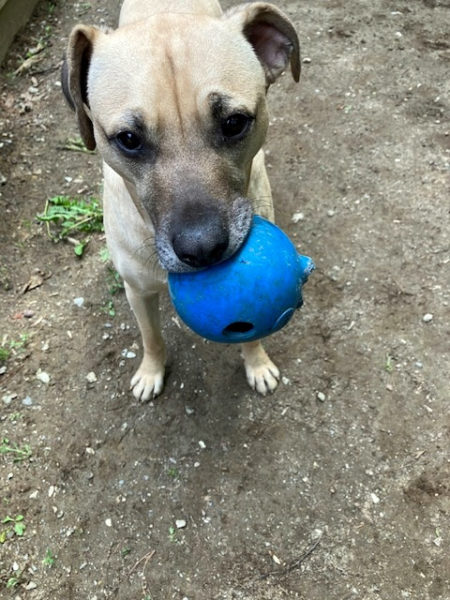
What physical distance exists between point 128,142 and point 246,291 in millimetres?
738

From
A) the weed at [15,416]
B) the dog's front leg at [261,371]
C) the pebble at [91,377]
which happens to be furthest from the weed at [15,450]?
the dog's front leg at [261,371]

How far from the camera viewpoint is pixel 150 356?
3.56m

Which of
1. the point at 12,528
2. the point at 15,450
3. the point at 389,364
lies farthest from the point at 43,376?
the point at 389,364

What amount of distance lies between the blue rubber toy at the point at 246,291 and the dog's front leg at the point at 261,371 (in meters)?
1.05

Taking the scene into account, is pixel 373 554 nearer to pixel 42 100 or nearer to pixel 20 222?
pixel 20 222

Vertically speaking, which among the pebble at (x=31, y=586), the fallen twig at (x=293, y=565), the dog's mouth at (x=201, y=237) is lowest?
the fallen twig at (x=293, y=565)

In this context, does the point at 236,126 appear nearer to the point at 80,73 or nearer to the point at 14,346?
the point at 80,73

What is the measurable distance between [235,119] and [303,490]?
1.93 m

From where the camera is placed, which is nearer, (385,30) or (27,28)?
(385,30)

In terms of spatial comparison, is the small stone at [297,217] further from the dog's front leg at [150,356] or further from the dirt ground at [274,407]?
the dog's front leg at [150,356]

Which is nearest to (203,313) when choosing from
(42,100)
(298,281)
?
(298,281)

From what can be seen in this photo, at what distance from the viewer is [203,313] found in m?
2.38

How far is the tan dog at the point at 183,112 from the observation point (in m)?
2.29

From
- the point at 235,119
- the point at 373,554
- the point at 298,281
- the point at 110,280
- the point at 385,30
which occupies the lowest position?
the point at 373,554
